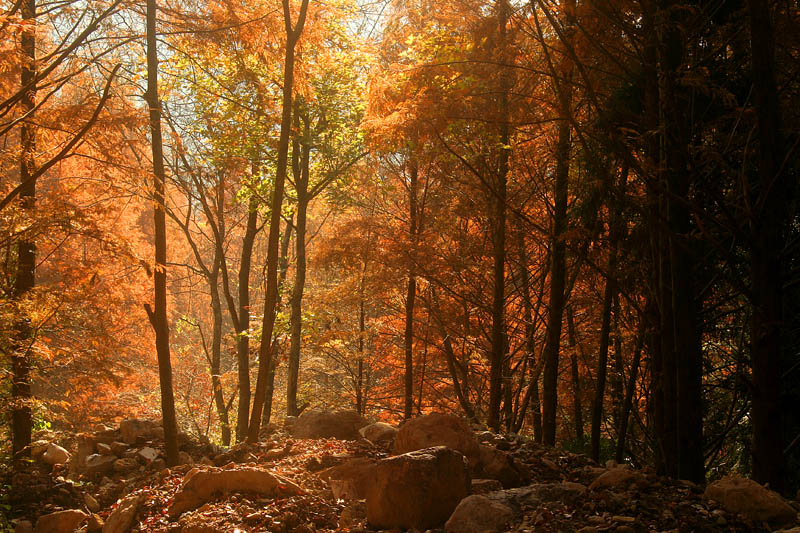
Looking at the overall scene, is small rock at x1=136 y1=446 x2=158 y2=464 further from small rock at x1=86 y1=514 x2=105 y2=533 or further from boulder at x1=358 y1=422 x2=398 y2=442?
boulder at x1=358 y1=422 x2=398 y2=442

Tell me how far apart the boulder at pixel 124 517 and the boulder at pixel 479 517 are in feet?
12.0

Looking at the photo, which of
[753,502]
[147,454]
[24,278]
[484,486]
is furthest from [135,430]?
[753,502]

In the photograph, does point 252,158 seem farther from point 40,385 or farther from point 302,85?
point 40,385

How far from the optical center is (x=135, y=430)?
32.6 ft

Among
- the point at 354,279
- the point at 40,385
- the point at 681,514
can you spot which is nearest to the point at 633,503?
the point at 681,514

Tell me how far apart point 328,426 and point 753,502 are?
6279 mm

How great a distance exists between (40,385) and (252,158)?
947 centimetres

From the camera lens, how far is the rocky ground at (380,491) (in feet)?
12.8

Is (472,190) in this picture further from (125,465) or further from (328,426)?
(125,465)

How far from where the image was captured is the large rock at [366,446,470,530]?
4.48m

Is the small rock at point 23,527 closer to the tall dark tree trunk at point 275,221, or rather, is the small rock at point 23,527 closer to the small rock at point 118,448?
the small rock at point 118,448

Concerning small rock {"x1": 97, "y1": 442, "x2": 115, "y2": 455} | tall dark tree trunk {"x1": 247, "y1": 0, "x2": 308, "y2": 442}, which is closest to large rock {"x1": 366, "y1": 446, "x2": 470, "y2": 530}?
tall dark tree trunk {"x1": 247, "y1": 0, "x2": 308, "y2": 442}

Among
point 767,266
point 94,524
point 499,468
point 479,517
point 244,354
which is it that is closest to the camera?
point 479,517

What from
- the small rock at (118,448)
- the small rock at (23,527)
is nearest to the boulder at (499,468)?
the small rock at (23,527)
